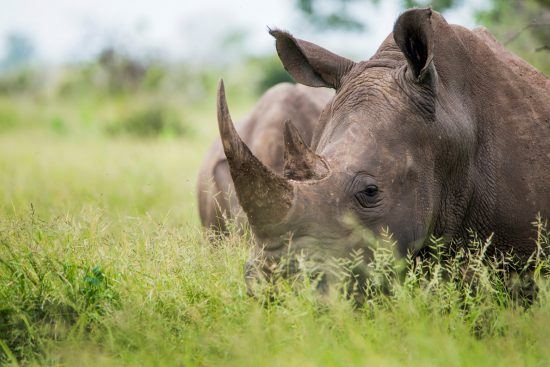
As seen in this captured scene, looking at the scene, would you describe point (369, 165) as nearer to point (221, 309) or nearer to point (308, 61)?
point (221, 309)

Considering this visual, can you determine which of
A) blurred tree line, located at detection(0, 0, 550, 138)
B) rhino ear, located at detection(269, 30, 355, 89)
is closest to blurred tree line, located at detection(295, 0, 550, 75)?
blurred tree line, located at detection(0, 0, 550, 138)

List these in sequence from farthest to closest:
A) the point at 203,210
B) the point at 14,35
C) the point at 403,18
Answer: the point at 14,35 < the point at 203,210 < the point at 403,18

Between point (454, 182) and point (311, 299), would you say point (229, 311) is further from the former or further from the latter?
Result: point (454, 182)

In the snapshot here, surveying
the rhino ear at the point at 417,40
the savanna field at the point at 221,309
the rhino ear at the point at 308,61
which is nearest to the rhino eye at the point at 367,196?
the savanna field at the point at 221,309

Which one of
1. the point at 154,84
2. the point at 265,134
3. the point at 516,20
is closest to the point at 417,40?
the point at 265,134

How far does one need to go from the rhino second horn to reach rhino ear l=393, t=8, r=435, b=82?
3.56 feet

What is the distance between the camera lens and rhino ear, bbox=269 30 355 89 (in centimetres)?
536

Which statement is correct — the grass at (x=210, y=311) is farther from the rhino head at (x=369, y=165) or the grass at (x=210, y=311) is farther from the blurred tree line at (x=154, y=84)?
the blurred tree line at (x=154, y=84)

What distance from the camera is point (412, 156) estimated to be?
15.1ft

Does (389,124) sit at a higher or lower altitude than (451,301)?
higher

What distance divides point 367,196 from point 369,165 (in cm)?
17

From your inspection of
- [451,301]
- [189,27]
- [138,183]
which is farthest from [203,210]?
[189,27]

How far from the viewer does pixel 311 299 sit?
4125 millimetres

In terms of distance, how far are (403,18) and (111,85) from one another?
2378 centimetres
